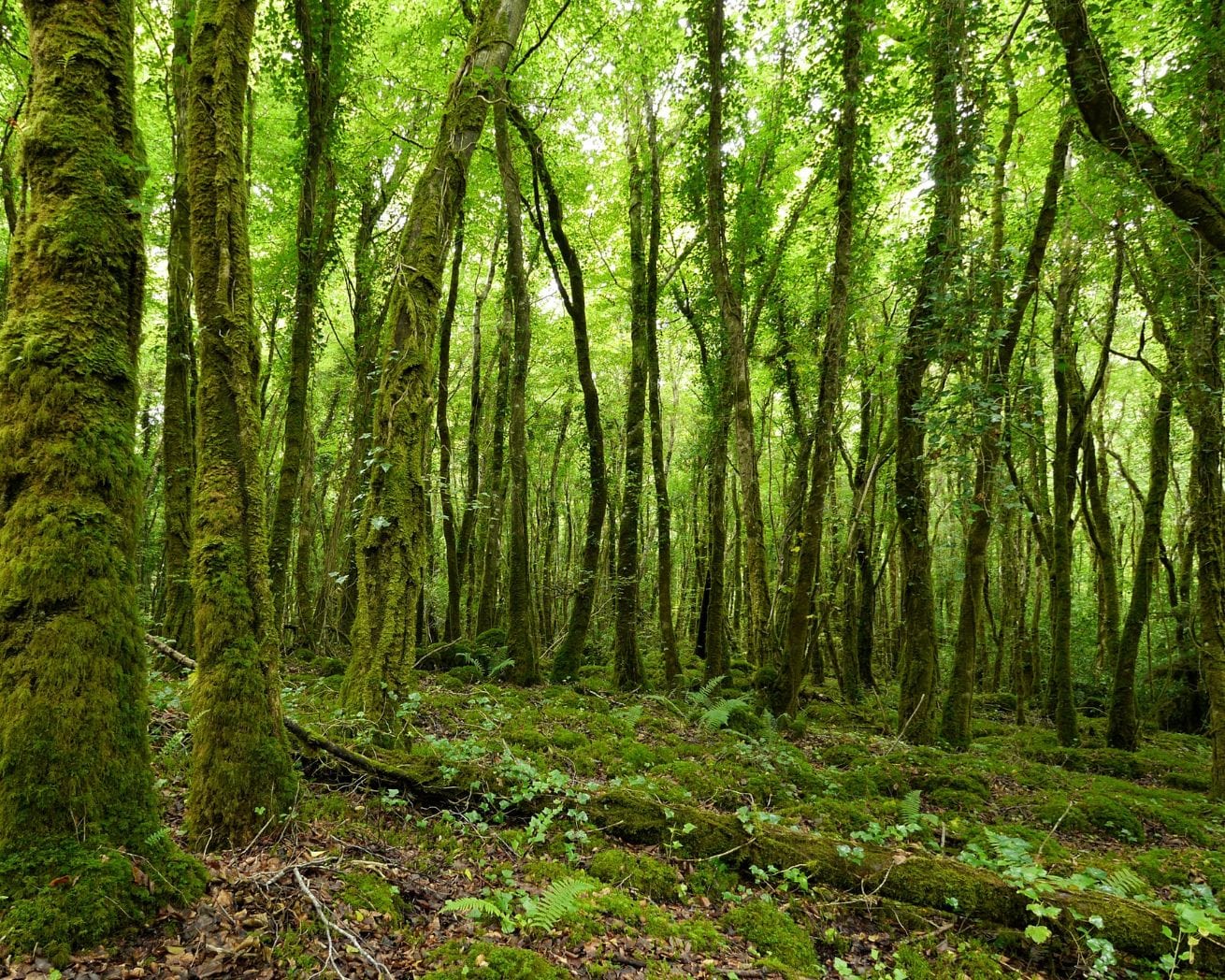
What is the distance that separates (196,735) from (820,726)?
9720 mm

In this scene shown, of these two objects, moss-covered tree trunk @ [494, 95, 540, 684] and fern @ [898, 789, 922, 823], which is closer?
fern @ [898, 789, 922, 823]

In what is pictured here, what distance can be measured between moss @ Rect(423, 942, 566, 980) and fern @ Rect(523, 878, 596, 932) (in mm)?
168

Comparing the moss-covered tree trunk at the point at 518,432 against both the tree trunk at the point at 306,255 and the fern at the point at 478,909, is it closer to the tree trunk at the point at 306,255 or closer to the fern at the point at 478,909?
the tree trunk at the point at 306,255

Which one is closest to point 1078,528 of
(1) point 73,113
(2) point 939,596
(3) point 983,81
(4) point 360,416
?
(2) point 939,596

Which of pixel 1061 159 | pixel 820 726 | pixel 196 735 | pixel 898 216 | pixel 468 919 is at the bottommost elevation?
pixel 820 726

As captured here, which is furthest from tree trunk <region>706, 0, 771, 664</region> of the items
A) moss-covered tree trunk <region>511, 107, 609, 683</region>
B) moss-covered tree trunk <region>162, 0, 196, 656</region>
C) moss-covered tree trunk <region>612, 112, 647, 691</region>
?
moss-covered tree trunk <region>162, 0, 196, 656</region>

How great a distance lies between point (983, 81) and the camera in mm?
5133

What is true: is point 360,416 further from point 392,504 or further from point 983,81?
point 983,81

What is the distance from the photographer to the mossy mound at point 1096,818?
20.2ft

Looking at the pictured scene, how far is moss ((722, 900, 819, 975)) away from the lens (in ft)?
11.0

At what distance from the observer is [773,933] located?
11.6 feet

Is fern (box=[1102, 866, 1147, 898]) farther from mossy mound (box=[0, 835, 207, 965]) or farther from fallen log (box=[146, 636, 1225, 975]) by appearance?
mossy mound (box=[0, 835, 207, 965])

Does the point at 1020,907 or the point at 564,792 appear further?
the point at 564,792

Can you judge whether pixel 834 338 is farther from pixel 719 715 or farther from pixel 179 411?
pixel 179 411
